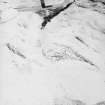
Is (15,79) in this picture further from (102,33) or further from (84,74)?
(102,33)

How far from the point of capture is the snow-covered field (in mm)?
3244

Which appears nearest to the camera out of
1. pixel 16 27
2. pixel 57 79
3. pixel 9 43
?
pixel 57 79

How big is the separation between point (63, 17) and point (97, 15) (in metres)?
0.80

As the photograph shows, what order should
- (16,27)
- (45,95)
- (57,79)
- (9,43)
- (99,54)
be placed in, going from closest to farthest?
1. (45,95)
2. (57,79)
3. (99,54)
4. (9,43)
5. (16,27)

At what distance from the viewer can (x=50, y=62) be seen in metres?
3.81

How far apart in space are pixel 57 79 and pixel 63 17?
1.86 metres

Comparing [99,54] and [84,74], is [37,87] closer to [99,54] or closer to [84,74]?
[84,74]

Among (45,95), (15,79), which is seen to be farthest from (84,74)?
(15,79)

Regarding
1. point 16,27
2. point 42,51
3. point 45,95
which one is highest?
point 16,27

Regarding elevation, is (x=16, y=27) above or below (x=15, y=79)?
above

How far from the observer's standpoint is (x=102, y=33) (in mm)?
4352

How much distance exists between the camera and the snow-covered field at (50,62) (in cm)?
324

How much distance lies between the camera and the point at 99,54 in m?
3.91

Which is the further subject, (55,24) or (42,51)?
(55,24)
